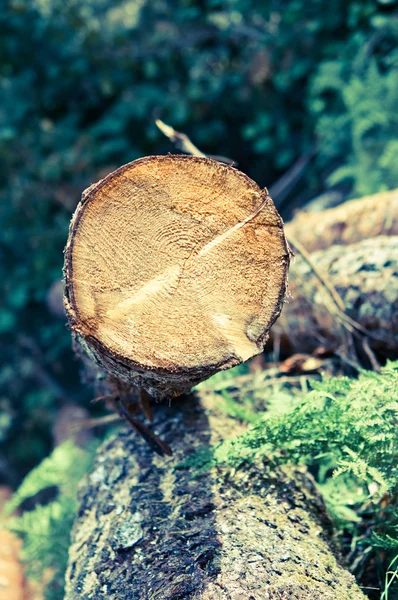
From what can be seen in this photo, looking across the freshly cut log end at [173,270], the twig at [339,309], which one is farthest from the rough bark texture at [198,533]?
the twig at [339,309]

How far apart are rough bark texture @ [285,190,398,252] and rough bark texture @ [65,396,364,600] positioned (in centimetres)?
121

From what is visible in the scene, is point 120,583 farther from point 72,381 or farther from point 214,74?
point 214,74

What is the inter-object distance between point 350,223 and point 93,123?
2845mm

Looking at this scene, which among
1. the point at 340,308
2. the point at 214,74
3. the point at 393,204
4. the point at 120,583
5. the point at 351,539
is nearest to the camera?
the point at 120,583

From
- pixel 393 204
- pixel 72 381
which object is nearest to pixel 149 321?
pixel 393 204

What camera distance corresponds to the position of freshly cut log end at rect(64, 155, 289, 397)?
116 cm

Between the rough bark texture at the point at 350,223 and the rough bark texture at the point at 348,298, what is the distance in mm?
158

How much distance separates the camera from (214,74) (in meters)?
4.22

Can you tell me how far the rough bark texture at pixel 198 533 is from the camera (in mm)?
1191

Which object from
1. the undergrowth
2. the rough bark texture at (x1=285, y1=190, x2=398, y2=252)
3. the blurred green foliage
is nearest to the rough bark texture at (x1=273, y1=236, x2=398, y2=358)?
the rough bark texture at (x1=285, y1=190, x2=398, y2=252)

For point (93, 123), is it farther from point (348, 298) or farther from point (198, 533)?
point (198, 533)

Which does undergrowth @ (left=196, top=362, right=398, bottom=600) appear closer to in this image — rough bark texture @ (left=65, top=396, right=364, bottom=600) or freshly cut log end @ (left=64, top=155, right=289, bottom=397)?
rough bark texture @ (left=65, top=396, right=364, bottom=600)

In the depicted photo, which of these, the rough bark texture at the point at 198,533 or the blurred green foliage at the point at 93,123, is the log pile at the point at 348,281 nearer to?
the rough bark texture at the point at 198,533

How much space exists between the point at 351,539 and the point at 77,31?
14.2ft
